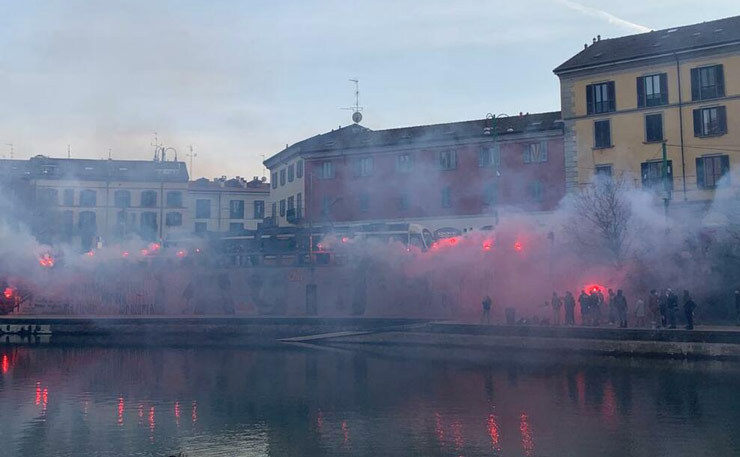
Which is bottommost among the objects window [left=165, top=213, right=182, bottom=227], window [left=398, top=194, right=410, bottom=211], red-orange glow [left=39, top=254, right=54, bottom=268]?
red-orange glow [left=39, top=254, right=54, bottom=268]

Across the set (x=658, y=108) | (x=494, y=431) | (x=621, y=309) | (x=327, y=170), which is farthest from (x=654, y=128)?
(x=494, y=431)

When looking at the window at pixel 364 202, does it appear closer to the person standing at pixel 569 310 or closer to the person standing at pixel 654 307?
the person standing at pixel 569 310

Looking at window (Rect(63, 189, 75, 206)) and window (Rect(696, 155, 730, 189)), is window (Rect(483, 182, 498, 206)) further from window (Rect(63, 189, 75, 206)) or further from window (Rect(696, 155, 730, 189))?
window (Rect(63, 189, 75, 206))

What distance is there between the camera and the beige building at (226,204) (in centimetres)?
8438

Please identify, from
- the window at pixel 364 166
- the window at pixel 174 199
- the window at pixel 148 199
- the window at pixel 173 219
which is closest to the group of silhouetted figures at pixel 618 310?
the window at pixel 364 166

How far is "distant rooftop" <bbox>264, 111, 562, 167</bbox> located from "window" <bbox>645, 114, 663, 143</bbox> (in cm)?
604

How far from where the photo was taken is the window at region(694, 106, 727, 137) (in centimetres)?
4362

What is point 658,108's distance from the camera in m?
46.0

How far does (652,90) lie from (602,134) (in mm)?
4087

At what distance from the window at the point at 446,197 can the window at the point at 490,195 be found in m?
2.73

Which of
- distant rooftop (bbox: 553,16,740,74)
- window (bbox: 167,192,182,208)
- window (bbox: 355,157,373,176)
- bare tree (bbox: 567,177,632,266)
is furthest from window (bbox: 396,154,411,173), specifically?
window (bbox: 167,192,182,208)

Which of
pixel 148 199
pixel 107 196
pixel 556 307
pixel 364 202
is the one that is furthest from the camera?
pixel 148 199

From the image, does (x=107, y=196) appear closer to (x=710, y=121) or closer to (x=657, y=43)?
(x=657, y=43)

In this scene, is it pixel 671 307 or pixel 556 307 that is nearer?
pixel 671 307
